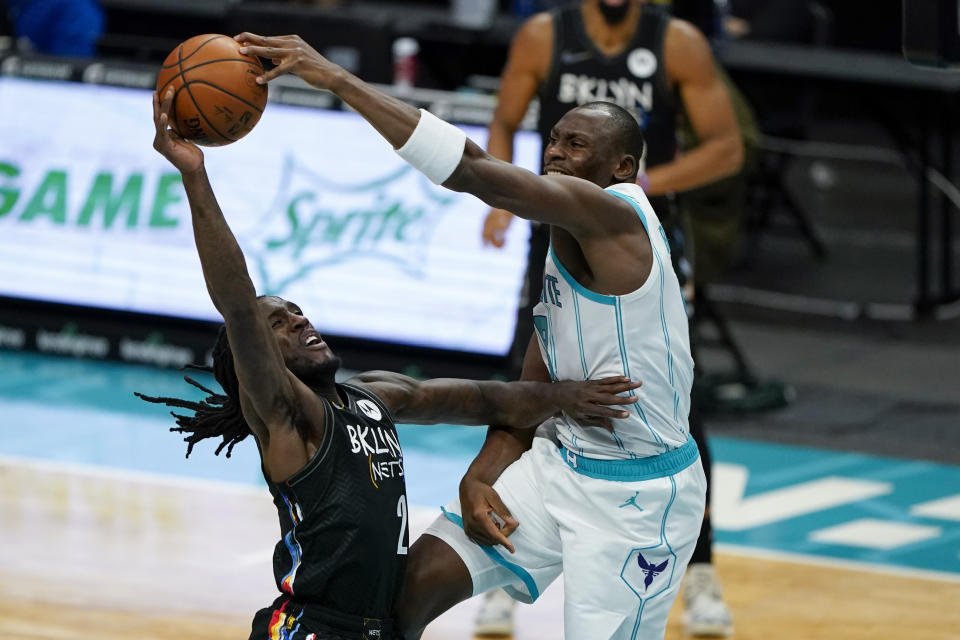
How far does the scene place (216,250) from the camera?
3.16 metres

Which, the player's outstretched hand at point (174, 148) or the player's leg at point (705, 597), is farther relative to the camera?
the player's leg at point (705, 597)

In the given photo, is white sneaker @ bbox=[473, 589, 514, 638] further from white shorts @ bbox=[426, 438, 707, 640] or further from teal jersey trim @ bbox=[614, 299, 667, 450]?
teal jersey trim @ bbox=[614, 299, 667, 450]

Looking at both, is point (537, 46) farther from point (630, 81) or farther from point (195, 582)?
point (195, 582)

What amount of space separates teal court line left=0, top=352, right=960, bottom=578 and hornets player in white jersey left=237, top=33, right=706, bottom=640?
94.3 inches

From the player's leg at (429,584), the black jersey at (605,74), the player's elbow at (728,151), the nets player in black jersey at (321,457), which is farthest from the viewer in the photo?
Result: the player's elbow at (728,151)

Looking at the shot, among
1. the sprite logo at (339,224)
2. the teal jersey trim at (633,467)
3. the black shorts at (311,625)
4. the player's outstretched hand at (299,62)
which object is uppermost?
the player's outstretched hand at (299,62)

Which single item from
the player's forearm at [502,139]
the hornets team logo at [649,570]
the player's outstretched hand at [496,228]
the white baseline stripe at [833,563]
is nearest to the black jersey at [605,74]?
the player's forearm at [502,139]

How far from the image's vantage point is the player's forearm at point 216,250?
10.3 feet

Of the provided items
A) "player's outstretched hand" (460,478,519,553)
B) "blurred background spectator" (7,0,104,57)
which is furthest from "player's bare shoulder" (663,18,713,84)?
"blurred background spectator" (7,0,104,57)

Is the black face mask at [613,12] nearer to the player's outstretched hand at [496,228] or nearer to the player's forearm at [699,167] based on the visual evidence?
the player's forearm at [699,167]

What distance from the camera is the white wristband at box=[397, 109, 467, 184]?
10.1 feet

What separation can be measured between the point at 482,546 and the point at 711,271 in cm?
429

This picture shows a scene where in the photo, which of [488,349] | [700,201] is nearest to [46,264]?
[488,349]

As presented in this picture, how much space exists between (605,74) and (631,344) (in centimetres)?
203
